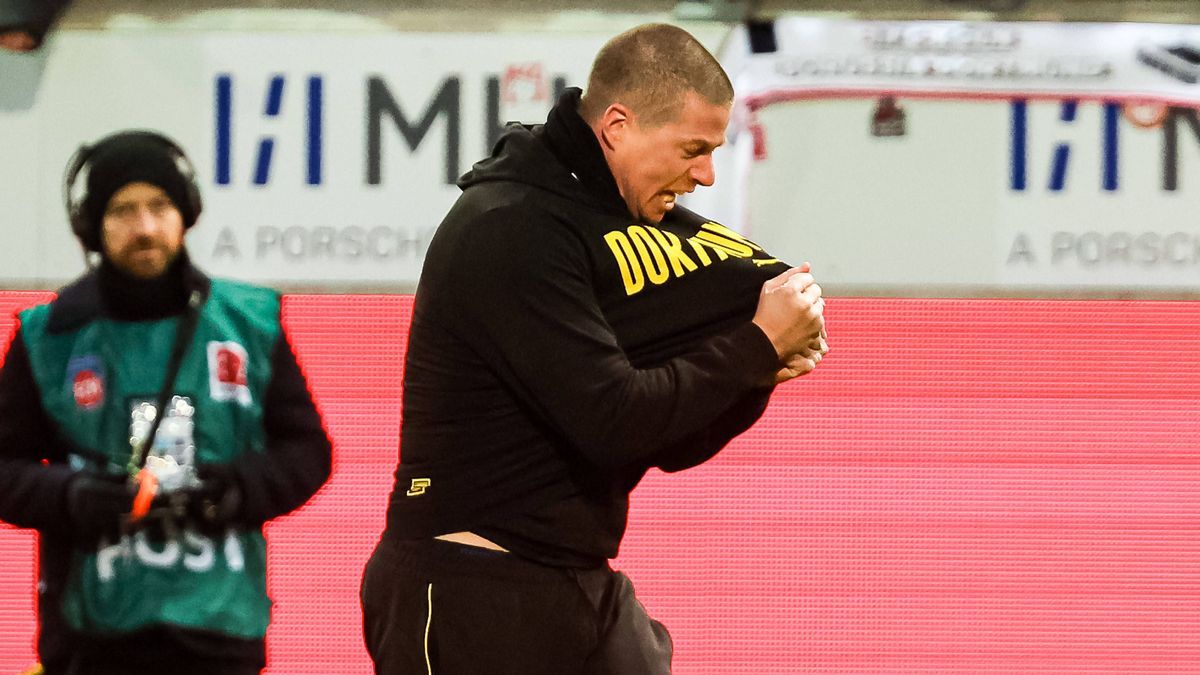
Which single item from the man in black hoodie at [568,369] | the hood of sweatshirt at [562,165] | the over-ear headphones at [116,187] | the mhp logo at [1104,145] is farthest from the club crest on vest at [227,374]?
the mhp logo at [1104,145]

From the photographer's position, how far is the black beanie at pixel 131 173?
230 centimetres

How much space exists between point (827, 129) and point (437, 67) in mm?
1008

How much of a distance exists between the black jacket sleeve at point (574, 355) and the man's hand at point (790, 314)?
19 millimetres

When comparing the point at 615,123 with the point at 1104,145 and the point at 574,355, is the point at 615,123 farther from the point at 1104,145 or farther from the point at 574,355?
the point at 1104,145

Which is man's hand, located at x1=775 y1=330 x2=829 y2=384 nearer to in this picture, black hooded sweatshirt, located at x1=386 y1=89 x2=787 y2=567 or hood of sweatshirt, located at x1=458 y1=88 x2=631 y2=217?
black hooded sweatshirt, located at x1=386 y1=89 x2=787 y2=567

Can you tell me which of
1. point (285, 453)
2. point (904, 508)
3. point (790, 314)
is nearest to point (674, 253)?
point (790, 314)

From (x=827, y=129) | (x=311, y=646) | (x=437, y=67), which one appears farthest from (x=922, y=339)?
(x=311, y=646)

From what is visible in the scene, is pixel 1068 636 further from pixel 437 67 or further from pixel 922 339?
pixel 437 67

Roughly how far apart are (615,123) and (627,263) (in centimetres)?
20

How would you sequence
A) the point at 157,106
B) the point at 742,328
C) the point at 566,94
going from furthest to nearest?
the point at 157,106, the point at 566,94, the point at 742,328

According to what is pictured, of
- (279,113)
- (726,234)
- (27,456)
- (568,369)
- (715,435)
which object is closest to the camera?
(568,369)

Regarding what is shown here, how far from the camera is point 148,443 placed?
7.29 feet

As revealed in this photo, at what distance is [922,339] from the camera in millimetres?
3881

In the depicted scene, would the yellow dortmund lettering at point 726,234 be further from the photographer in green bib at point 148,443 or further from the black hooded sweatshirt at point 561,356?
the photographer in green bib at point 148,443
